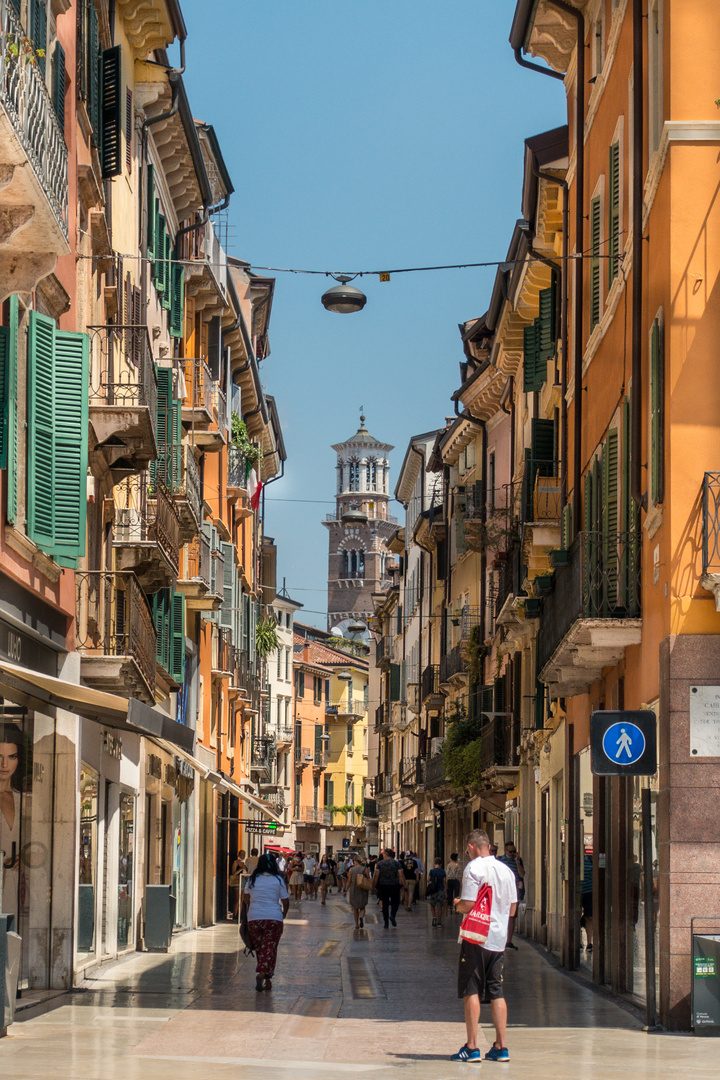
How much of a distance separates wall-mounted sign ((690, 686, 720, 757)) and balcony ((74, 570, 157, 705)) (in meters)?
7.74

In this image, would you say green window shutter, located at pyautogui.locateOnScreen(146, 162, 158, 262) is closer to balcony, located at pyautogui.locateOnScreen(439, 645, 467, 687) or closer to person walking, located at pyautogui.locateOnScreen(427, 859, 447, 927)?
person walking, located at pyautogui.locateOnScreen(427, 859, 447, 927)

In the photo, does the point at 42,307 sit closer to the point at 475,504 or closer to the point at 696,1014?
the point at 696,1014

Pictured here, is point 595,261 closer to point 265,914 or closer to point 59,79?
point 59,79

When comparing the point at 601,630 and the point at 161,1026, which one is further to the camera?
the point at 601,630

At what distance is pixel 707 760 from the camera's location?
48.7ft

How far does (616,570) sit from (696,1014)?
4874mm

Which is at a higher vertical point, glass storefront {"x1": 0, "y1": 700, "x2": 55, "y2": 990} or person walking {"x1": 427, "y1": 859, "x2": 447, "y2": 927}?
glass storefront {"x1": 0, "y1": 700, "x2": 55, "y2": 990}

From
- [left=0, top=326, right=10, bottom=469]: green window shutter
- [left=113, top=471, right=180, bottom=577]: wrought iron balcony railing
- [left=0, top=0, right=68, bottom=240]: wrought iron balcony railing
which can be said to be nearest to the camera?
[left=0, top=0, right=68, bottom=240]: wrought iron balcony railing

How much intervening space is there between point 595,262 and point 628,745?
8079mm

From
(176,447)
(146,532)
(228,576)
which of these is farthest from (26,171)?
(228,576)

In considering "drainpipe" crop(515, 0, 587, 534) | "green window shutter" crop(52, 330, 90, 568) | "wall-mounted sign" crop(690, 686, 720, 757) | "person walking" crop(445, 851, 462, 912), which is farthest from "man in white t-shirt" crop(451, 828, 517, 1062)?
"person walking" crop(445, 851, 462, 912)

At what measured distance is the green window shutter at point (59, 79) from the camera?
17094 millimetres

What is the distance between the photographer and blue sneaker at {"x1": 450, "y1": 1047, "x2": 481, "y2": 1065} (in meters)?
12.8

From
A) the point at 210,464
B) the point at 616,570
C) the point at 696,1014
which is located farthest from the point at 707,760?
the point at 210,464
